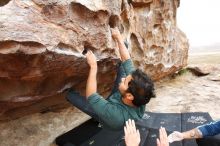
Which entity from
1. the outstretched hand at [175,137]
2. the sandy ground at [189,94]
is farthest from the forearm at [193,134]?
the sandy ground at [189,94]

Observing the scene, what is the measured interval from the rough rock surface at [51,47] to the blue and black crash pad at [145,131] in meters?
0.51

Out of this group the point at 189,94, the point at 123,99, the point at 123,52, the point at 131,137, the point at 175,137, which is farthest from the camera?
the point at 189,94

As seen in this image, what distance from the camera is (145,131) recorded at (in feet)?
14.5

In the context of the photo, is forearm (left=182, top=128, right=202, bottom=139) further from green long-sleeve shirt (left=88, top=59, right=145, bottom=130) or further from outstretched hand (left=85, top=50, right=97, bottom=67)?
outstretched hand (left=85, top=50, right=97, bottom=67)

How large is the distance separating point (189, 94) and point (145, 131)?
2223 mm

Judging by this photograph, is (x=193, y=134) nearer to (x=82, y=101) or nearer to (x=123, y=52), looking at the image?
(x=123, y=52)

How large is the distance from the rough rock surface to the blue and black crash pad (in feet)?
1.68

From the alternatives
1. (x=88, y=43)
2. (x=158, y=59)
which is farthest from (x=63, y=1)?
(x=158, y=59)

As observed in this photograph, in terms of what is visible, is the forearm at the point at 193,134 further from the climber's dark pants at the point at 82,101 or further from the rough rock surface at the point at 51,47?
the rough rock surface at the point at 51,47

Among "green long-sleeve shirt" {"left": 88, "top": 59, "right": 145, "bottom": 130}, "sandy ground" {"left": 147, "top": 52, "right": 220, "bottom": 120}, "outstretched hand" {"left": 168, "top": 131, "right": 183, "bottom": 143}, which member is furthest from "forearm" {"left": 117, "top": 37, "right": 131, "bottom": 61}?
"sandy ground" {"left": 147, "top": 52, "right": 220, "bottom": 120}

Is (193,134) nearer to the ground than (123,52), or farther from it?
nearer to the ground

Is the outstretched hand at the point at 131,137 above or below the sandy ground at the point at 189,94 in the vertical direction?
above

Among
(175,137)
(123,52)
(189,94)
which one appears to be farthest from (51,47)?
(189,94)

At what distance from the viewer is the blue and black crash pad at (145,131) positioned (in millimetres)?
4016
